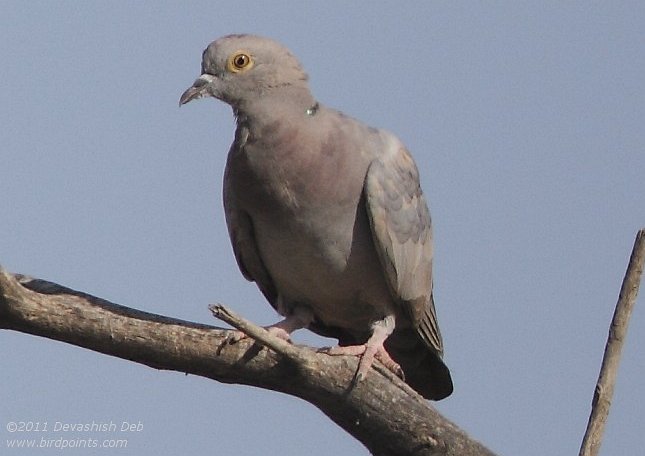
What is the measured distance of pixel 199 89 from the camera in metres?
6.70

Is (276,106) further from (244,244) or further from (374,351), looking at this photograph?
(374,351)

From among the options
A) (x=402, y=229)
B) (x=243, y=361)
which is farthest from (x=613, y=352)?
(x=243, y=361)

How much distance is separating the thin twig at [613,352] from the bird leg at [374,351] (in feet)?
3.80

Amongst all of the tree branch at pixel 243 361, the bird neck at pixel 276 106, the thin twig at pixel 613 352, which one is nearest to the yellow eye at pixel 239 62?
the bird neck at pixel 276 106

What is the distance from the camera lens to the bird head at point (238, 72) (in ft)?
22.0

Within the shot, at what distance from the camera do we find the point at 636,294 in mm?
A: 5820

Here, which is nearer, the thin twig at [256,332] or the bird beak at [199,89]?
the thin twig at [256,332]

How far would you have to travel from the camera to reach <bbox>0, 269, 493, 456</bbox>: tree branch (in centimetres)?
570

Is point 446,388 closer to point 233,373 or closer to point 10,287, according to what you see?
point 233,373

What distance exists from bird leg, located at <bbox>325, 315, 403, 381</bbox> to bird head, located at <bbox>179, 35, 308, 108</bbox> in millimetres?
1522

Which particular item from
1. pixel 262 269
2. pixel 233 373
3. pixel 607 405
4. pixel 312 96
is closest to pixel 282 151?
pixel 312 96

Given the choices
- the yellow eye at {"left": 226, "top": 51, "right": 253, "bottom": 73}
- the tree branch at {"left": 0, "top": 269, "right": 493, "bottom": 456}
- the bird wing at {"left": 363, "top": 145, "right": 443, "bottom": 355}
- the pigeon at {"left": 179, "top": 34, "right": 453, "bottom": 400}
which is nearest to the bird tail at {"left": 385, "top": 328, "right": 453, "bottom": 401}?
the bird wing at {"left": 363, "top": 145, "right": 443, "bottom": 355}

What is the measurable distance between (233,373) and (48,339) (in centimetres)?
92

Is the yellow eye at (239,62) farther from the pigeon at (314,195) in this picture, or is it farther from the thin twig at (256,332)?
the thin twig at (256,332)
